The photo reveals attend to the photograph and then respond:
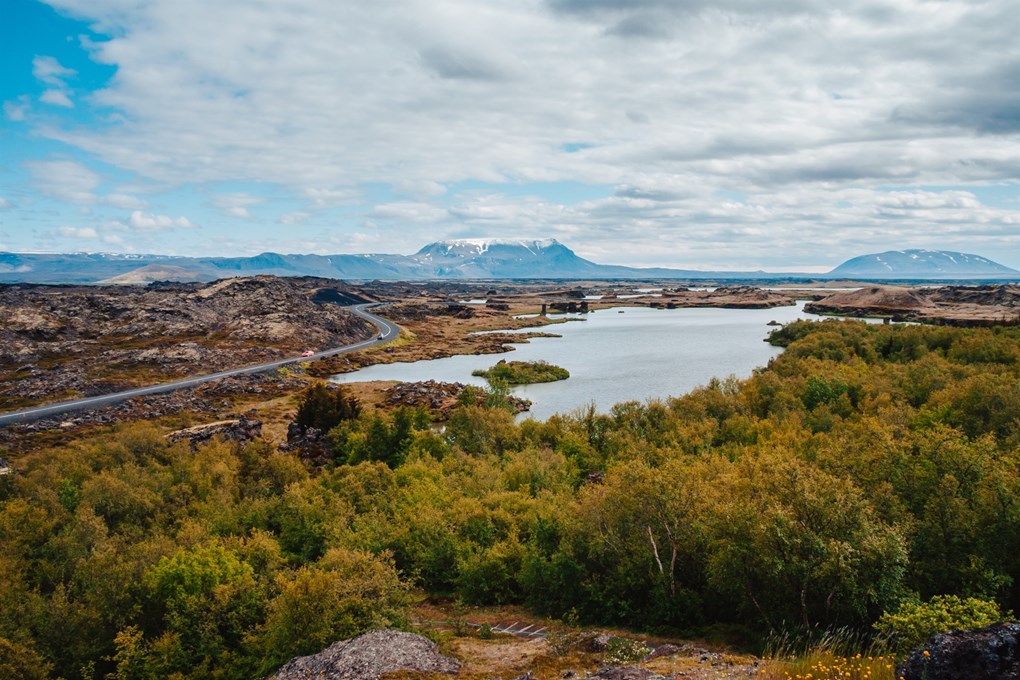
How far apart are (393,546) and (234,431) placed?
143ft

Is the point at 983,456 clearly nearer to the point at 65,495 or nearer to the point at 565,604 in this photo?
the point at 565,604

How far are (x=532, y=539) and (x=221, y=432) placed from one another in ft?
173

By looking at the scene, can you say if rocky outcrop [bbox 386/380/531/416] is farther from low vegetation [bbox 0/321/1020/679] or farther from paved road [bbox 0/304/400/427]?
paved road [bbox 0/304/400/427]

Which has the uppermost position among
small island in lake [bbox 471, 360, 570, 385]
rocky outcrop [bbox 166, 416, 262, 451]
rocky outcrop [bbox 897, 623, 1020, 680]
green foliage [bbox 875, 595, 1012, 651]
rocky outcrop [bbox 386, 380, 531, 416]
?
rocky outcrop [bbox 897, 623, 1020, 680]

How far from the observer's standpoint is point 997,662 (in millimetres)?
15031

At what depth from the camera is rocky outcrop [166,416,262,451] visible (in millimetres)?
74188

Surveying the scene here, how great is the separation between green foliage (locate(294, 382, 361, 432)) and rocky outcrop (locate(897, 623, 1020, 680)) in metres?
70.1

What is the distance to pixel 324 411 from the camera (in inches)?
3123

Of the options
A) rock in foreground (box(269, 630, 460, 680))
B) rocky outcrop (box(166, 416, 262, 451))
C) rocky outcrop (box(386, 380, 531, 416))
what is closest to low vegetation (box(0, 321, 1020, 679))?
rock in foreground (box(269, 630, 460, 680))

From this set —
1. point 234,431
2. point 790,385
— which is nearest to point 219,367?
point 234,431

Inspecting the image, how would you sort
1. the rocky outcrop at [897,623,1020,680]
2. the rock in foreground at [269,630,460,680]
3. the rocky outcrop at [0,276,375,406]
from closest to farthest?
the rocky outcrop at [897,623,1020,680], the rock in foreground at [269,630,460,680], the rocky outcrop at [0,276,375,406]

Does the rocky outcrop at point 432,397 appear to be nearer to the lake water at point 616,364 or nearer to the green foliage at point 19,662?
the lake water at point 616,364

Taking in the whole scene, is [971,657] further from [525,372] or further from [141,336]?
[141,336]

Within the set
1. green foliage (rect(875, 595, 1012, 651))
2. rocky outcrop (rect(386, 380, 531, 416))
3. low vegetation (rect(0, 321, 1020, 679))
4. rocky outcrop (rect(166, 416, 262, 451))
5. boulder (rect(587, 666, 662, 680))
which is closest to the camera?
green foliage (rect(875, 595, 1012, 651))
